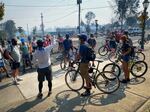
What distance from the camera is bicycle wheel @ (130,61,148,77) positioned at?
26.6 ft

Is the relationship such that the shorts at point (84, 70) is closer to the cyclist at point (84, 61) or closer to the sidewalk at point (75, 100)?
the cyclist at point (84, 61)

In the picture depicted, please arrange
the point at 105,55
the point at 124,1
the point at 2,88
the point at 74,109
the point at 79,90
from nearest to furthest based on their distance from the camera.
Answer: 1. the point at 74,109
2. the point at 79,90
3. the point at 2,88
4. the point at 105,55
5. the point at 124,1

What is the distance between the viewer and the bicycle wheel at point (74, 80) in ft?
23.0

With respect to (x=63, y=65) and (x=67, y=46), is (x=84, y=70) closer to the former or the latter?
(x=67, y=46)

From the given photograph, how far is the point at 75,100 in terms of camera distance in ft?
20.6

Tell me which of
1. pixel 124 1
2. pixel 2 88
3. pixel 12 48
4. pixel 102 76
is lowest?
pixel 2 88

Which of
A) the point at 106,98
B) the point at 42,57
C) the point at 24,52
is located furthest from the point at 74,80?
the point at 24,52

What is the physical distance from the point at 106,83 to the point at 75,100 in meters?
1.26

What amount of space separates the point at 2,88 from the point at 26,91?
1315 millimetres

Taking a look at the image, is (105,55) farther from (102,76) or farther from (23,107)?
(23,107)

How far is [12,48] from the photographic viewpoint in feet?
27.2

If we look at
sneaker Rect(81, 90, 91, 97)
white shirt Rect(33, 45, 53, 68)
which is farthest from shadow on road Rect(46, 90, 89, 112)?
white shirt Rect(33, 45, 53, 68)

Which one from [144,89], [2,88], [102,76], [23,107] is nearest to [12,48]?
[2,88]

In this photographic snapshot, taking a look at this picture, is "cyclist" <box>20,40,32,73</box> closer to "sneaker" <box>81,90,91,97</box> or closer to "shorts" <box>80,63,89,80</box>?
"sneaker" <box>81,90,91,97</box>
